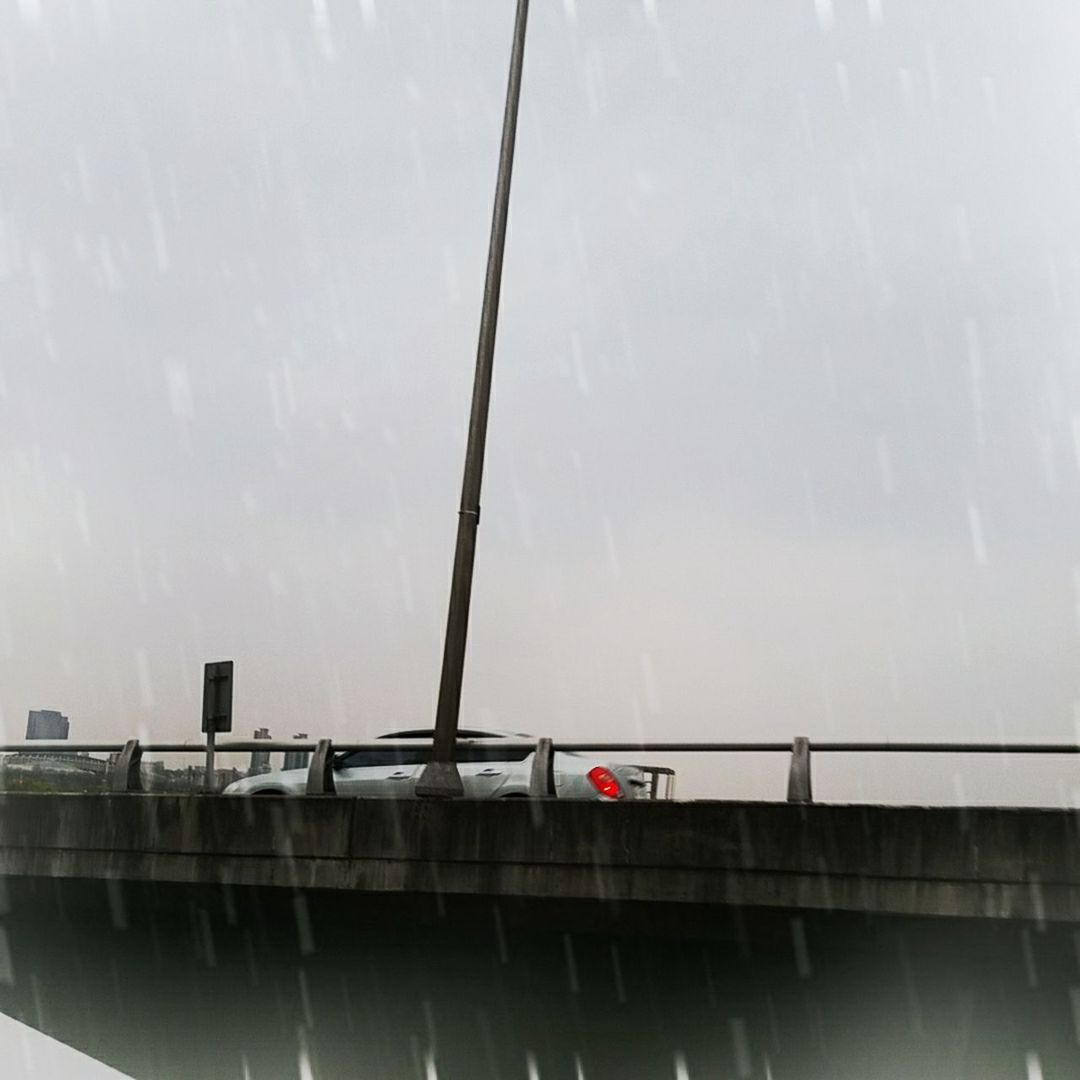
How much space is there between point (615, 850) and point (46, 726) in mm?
11078

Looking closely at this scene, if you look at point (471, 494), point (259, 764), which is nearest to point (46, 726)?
point (259, 764)

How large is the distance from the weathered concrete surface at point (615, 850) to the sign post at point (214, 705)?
1.50m

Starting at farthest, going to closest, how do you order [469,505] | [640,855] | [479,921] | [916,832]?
[469,505] → [479,921] → [640,855] → [916,832]

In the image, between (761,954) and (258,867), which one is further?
(258,867)

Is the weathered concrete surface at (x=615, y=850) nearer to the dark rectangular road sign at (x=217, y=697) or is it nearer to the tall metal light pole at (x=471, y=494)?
the tall metal light pole at (x=471, y=494)

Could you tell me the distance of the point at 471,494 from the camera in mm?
11852

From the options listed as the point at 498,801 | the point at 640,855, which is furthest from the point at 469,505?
the point at 640,855

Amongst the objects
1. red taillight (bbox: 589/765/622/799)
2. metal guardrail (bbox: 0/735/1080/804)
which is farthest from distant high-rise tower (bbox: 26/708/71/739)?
red taillight (bbox: 589/765/622/799)

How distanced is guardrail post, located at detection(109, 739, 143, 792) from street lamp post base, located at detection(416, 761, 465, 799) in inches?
139

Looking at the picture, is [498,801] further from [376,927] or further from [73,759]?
[73,759]

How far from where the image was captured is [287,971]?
40.7ft

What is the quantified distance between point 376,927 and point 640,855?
8.29 feet

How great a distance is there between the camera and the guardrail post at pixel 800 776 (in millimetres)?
10008

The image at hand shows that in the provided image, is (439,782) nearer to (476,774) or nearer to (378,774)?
(476,774)
